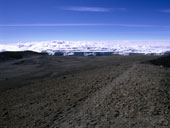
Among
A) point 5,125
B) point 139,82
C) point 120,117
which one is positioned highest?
point 139,82

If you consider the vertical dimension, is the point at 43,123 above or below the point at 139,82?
below

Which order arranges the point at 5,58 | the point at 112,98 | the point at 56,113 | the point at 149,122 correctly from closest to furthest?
the point at 149,122
the point at 56,113
the point at 112,98
the point at 5,58

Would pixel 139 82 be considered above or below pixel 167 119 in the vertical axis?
above

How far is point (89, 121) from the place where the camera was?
459 centimetres

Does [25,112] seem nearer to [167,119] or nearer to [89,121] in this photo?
[89,121]

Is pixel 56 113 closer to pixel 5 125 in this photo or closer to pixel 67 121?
pixel 67 121

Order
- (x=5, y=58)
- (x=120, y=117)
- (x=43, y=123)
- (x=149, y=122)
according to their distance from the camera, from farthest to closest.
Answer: (x=5, y=58) < (x=43, y=123) < (x=120, y=117) < (x=149, y=122)

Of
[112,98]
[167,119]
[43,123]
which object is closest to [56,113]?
[43,123]

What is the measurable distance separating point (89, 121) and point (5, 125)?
260cm

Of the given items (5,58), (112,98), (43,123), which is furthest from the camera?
(5,58)

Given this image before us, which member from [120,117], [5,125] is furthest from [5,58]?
[120,117]

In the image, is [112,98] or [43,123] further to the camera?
[112,98]

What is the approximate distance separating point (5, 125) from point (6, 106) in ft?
5.72

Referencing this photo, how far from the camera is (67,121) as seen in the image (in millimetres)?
4742
